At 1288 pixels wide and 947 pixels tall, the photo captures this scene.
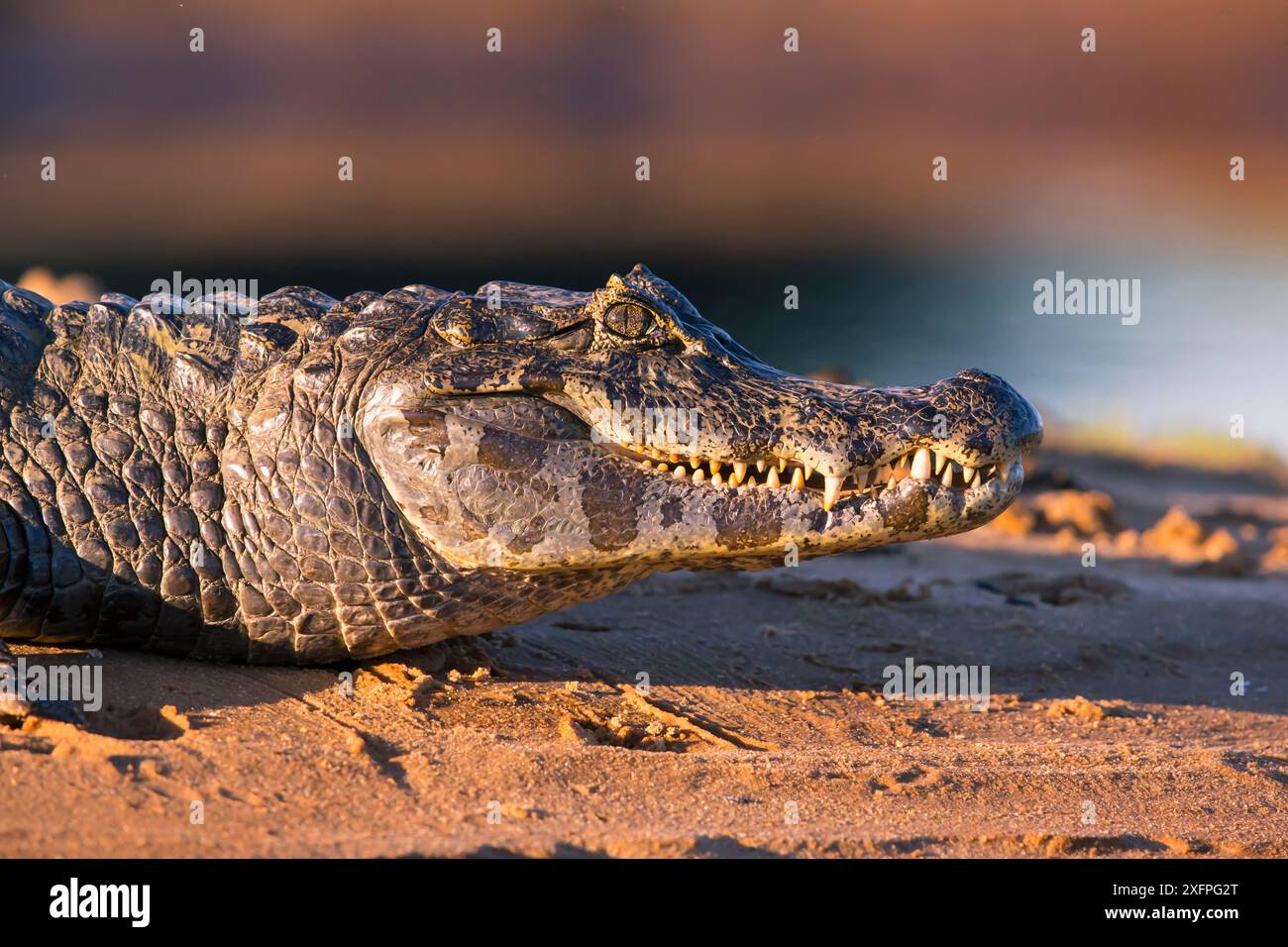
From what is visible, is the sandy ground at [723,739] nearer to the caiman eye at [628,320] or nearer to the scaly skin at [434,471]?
the scaly skin at [434,471]

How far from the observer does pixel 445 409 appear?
3.88m

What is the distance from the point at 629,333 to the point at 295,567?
1148 millimetres

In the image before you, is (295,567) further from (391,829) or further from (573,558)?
(391,829)

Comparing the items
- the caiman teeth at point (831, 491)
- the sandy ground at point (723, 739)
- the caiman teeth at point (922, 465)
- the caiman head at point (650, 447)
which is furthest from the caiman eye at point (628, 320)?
the sandy ground at point (723, 739)

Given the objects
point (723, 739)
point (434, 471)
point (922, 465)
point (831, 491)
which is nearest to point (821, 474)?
point (831, 491)

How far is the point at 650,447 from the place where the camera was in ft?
12.6

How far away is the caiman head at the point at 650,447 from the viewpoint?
148 inches

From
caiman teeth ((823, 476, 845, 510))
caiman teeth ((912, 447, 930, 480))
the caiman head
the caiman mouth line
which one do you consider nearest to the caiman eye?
the caiman head

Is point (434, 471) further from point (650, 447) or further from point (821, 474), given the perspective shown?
point (821, 474)

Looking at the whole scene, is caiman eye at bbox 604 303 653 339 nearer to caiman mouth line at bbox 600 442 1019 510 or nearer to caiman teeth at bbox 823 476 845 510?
caiman mouth line at bbox 600 442 1019 510

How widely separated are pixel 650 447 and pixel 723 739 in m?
0.91

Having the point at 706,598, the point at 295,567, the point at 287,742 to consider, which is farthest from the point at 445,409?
the point at 706,598

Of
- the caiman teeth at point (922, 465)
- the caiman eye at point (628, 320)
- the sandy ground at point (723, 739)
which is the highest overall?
the caiman eye at point (628, 320)

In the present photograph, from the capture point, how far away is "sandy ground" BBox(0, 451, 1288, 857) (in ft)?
9.78
